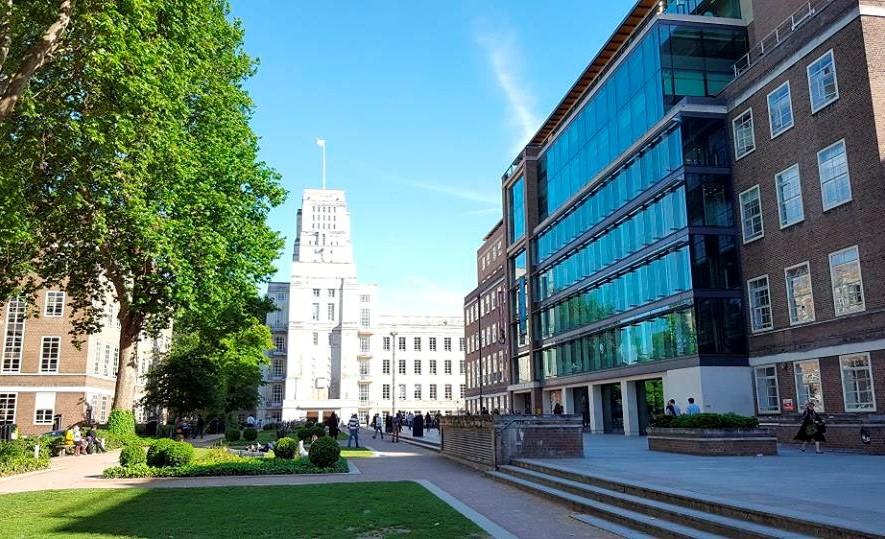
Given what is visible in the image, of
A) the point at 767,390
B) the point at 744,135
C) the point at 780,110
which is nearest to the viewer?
the point at 780,110

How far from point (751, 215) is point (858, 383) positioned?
361 inches

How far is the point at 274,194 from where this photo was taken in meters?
28.8

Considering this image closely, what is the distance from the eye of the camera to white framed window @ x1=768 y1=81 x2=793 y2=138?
2691 cm

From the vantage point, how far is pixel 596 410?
41469mm

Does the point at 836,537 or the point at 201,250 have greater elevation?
the point at 201,250

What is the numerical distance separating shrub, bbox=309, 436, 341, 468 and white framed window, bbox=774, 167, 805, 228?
63.9 ft

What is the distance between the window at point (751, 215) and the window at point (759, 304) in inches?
74.9

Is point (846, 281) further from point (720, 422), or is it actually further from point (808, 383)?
point (720, 422)

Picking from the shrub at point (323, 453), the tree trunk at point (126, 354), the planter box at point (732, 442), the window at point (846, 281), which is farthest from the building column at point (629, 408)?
the tree trunk at point (126, 354)

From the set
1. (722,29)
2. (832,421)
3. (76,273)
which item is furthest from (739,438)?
(76,273)

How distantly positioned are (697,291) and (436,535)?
23.8m

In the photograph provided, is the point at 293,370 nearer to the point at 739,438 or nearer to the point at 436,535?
the point at 739,438

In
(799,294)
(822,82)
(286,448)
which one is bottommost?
(286,448)

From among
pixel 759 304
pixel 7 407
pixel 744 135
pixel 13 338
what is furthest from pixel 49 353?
pixel 744 135
